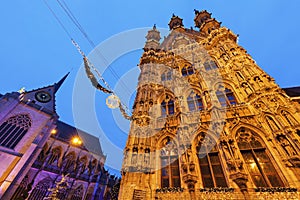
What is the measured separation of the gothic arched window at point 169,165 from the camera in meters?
7.39

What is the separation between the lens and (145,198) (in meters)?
6.58

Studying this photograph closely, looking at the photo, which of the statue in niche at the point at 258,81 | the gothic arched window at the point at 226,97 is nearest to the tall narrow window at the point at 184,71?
the gothic arched window at the point at 226,97

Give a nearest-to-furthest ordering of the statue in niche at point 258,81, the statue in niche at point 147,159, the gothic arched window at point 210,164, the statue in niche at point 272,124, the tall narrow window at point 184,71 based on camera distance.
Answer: the gothic arched window at point 210,164, the statue in niche at point 272,124, the statue in niche at point 147,159, the statue in niche at point 258,81, the tall narrow window at point 184,71

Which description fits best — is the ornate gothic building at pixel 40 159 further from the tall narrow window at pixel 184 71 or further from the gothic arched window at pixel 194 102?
the tall narrow window at pixel 184 71

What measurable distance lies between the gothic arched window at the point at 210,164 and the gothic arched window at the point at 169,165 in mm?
1318

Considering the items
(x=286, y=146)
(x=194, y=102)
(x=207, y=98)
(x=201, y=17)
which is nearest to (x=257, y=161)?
(x=286, y=146)

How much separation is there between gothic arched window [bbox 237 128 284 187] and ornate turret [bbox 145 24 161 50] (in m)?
16.1

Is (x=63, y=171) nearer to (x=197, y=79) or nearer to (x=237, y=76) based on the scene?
(x=197, y=79)

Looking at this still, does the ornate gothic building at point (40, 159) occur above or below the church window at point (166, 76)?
below

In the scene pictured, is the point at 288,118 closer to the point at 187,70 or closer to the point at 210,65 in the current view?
the point at 210,65

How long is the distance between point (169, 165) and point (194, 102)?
5.21 metres

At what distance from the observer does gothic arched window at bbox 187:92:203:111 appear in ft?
34.9

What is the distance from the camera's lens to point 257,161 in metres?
6.85

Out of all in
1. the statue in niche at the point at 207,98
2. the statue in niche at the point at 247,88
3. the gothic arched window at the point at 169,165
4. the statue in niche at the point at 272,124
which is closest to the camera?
the statue in niche at the point at 272,124
